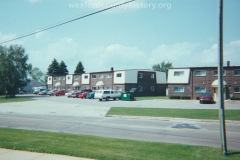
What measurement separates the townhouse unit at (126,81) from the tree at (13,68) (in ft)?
53.9

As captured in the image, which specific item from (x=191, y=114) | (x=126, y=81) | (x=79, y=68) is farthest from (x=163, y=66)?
(x=191, y=114)

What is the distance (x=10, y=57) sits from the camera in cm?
5900

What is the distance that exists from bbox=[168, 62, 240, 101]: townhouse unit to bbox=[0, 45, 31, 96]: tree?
45888mm

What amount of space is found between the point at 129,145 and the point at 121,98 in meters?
29.6

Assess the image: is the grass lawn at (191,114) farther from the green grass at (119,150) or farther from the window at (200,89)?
the window at (200,89)

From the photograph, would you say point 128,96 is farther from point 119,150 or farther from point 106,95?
point 119,150

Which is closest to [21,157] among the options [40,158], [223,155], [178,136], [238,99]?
[40,158]

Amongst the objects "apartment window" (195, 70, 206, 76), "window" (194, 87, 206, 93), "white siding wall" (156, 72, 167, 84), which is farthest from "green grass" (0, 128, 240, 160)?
"white siding wall" (156, 72, 167, 84)

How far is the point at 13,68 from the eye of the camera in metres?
59.3

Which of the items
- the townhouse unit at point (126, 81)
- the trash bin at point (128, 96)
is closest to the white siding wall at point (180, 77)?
the trash bin at point (128, 96)

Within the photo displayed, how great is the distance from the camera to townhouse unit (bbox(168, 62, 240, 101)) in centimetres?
3428

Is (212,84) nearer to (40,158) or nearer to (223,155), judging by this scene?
(223,155)

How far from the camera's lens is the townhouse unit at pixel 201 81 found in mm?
34281

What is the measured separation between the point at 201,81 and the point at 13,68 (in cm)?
5293
